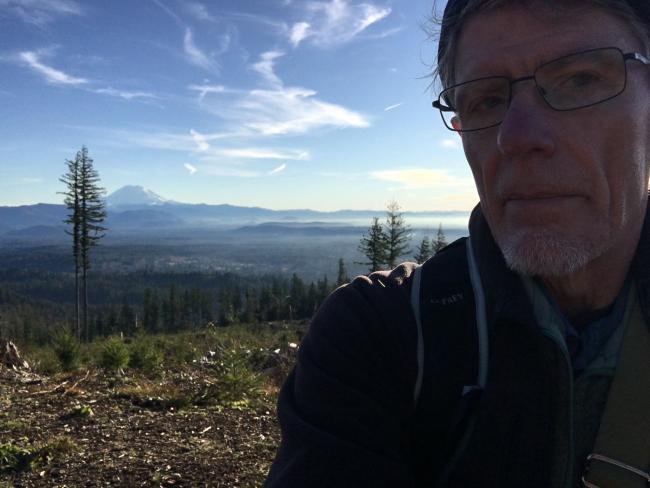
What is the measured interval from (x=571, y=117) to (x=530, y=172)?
0.60 feet

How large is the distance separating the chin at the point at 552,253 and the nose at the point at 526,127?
0.22 meters

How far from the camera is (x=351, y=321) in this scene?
1240 millimetres

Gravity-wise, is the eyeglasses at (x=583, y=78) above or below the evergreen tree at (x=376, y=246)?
above

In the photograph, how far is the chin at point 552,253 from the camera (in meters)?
1.21

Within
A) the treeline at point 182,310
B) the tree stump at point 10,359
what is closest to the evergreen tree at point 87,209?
the treeline at point 182,310

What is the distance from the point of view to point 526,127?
4.00 ft

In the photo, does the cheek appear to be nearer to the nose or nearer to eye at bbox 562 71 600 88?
the nose

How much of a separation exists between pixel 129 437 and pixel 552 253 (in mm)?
4695

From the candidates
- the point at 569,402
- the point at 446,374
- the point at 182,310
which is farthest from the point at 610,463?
the point at 182,310

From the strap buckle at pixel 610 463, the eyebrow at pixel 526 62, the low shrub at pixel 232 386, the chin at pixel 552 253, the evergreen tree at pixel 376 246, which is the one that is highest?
the eyebrow at pixel 526 62

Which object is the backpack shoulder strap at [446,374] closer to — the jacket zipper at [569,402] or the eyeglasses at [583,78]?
the jacket zipper at [569,402]

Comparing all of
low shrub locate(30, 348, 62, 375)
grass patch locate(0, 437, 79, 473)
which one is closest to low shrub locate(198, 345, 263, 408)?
grass patch locate(0, 437, 79, 473)

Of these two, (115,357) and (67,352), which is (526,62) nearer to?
(115,357)

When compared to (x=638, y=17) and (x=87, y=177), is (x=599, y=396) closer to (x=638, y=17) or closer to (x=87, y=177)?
(x=638, y=17)
